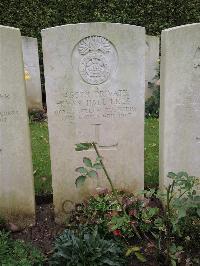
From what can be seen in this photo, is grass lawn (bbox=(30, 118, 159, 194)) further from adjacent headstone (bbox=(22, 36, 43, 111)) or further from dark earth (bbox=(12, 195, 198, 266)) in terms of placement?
adjacent headstone (bbox=(22, 36, 43, 111))

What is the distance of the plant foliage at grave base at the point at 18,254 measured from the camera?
10.3 ft

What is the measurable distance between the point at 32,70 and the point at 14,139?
16.1 feet

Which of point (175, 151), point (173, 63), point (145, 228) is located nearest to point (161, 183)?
point (175, 151)

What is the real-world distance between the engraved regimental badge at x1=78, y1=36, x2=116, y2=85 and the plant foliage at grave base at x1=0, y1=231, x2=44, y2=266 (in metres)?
1.61

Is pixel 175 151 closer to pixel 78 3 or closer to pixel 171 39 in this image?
pixel 171 39

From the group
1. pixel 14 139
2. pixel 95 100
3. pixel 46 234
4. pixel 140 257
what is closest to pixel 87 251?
pixel 140 257

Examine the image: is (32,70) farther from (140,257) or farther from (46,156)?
(140,257)

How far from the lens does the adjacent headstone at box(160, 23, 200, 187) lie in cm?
362

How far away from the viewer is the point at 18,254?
3264 mm

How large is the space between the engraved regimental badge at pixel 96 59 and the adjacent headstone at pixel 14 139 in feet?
1.89

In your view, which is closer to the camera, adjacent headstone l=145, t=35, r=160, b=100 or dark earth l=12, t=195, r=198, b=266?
dark earth l=12, t=195, r=198, b=266

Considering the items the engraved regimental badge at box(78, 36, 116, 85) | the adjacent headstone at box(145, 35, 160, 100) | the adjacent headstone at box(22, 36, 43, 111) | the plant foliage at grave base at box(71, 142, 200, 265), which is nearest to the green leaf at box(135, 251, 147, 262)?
the plant foliage at grave base at box(71, 142, 200, 265)

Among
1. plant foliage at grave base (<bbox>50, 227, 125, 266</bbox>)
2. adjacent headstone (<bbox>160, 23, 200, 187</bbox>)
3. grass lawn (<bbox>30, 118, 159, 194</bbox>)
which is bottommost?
plant foliage at grave base (<bbox>50, 227, 125, 266</bbox>)

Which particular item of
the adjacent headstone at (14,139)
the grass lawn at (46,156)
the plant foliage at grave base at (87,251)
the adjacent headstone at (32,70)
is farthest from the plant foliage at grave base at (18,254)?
the adjacent headstone at (32,70)
